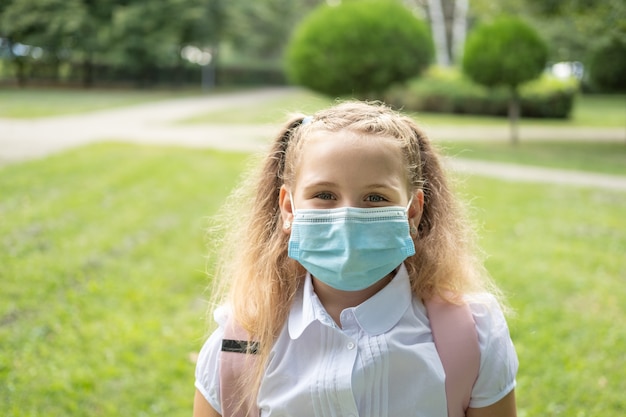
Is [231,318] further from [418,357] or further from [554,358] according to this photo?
[554,358]

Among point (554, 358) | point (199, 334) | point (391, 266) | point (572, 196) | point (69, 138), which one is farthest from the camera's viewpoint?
point (69, 138)

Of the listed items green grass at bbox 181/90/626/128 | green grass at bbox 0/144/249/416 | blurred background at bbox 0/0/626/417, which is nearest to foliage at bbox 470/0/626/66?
blurred background at bbox 0/0/626/417

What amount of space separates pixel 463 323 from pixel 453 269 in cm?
22

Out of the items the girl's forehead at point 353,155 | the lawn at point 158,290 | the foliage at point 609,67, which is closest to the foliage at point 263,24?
the foliage at point 609,67

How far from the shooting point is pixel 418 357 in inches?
59.6

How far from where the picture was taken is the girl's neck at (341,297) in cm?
165

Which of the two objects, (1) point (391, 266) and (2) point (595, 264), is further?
(2) point (595, 264)

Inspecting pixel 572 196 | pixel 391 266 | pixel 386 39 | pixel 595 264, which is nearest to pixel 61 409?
pixel 391 266

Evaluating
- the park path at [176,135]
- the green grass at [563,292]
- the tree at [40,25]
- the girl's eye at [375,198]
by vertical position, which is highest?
the tree at [40,25]

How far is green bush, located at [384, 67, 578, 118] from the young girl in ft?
62.6

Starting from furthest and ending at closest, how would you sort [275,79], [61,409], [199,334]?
1. [275,79]
2. [199,334]
3. [61,409]

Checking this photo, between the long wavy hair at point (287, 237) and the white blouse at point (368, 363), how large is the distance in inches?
2.3

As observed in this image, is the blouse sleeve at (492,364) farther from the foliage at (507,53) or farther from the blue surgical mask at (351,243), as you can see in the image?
the foliage at (507,53)

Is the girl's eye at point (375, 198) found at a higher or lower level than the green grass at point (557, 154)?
higher
